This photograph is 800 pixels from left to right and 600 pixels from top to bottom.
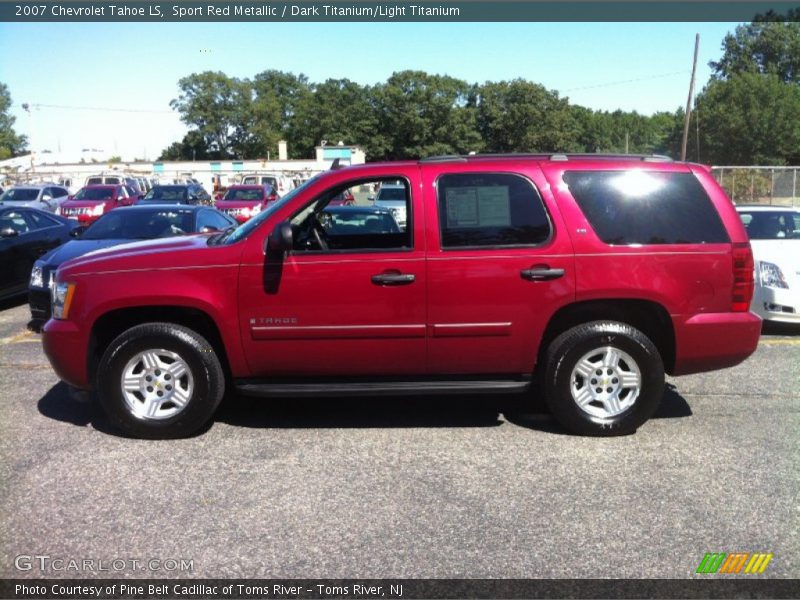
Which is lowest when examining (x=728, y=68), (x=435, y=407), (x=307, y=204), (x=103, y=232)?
(x=435, y=407)

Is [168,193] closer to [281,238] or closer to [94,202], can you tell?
[94,202]

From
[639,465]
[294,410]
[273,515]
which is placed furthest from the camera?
[294,410]

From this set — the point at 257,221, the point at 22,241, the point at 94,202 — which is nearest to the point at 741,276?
the point at 257,221

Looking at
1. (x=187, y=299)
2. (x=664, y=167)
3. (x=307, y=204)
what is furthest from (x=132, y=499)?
(x=664, y=167)

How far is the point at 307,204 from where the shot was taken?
520 centimetres

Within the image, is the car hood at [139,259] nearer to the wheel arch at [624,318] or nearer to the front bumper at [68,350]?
the front bumper at [68,350]

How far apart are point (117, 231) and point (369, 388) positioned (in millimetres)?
5629

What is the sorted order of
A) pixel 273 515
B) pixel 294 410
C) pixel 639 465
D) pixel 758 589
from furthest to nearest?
pixel 294 410, pixel 639 465, pixel 273 515, pixel 758 589

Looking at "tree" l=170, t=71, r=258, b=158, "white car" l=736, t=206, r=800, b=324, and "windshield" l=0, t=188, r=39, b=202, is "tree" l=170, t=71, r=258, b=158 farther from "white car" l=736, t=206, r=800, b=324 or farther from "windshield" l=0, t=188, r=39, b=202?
"white car" l=736, t=206, r=800, b=324

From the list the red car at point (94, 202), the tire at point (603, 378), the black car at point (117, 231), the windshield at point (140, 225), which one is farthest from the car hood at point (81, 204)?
the tire at point (603, 378)

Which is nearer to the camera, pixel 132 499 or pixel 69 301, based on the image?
pixel 132 499

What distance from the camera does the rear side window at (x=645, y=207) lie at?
5133 mm

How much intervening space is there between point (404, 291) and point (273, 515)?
1749 millimetres

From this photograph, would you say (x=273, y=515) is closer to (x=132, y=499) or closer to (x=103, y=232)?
(x=132, y=499)
